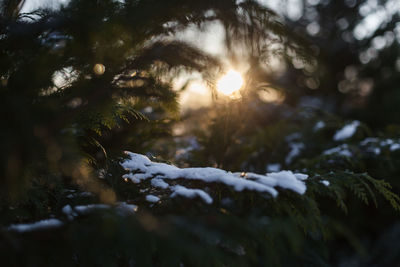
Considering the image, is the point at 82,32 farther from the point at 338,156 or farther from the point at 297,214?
the point at 338,156

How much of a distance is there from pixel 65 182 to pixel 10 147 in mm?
887

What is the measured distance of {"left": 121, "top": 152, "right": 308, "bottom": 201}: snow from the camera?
114 cm

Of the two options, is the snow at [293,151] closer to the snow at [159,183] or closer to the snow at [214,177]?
the snow at [214,177]

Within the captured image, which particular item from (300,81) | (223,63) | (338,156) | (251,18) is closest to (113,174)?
(223,63)

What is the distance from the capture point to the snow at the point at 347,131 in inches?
129

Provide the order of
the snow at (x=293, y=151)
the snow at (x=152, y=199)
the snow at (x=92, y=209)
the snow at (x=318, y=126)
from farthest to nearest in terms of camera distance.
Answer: the snow at (x=318, y=126) < the snow at (x=293, y=151) < the snow at (x=152, y=199) < the snow at (x=92, y=209)

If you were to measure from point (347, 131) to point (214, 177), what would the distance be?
8.74 ft

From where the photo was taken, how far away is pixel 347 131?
334 cm

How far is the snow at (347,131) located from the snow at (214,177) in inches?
86.2

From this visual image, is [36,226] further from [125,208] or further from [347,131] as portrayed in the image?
[347,131]

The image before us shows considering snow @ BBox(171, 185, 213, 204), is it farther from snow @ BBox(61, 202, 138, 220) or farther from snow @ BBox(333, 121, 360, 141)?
snow @ BBox(333, 121, 360, 141)

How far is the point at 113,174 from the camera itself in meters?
1.42

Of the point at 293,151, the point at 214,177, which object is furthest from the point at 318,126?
the point at 214,177

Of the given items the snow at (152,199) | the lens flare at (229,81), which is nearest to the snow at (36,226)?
the snow at (152,199)
